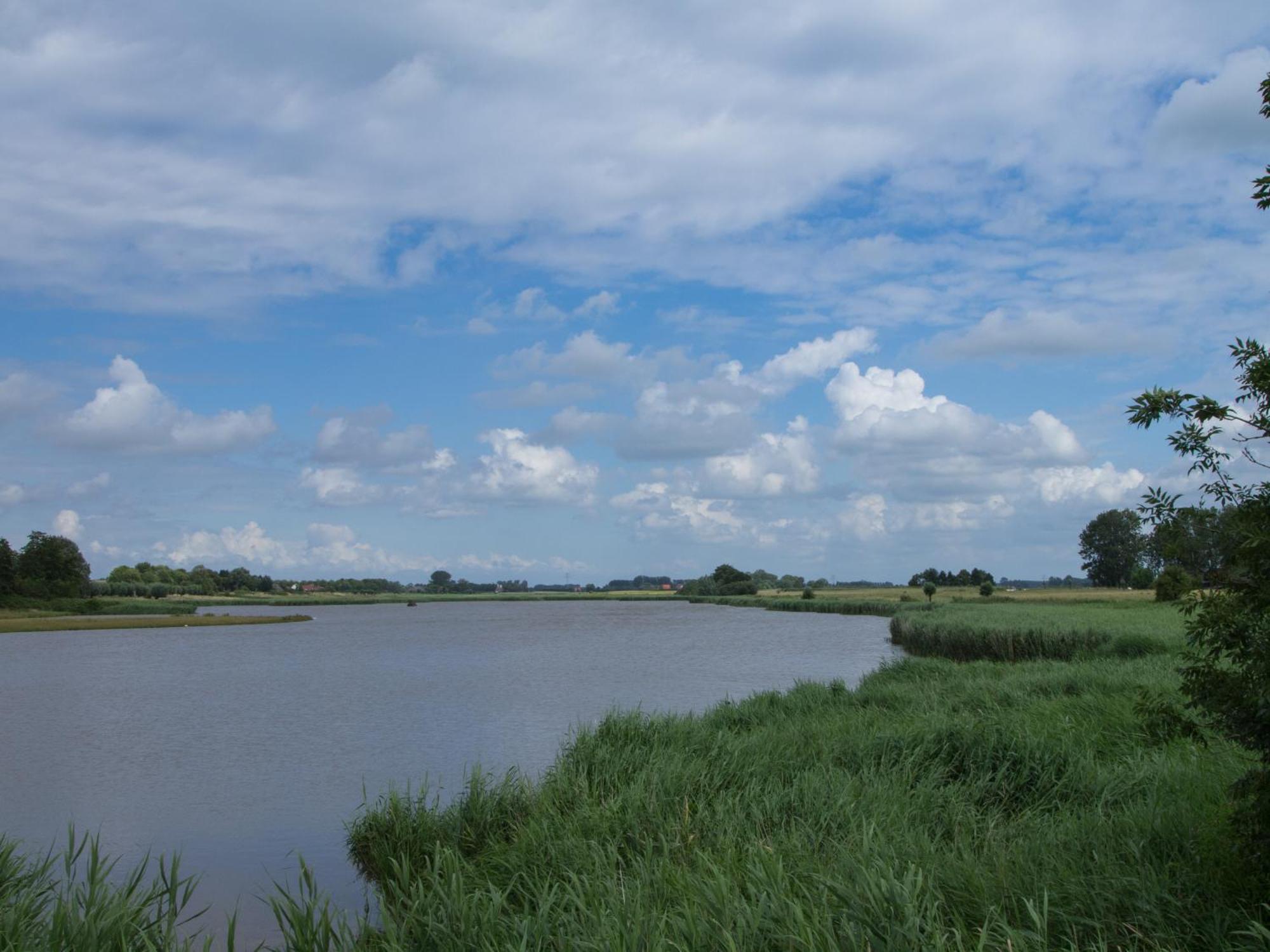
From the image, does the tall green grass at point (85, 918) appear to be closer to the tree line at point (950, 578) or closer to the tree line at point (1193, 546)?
the tree line at point (1193, 546)

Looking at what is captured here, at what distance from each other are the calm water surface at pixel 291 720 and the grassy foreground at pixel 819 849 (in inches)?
60.7

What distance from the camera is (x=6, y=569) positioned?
2645 inches

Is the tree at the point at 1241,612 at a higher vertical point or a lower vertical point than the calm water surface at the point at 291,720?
higher

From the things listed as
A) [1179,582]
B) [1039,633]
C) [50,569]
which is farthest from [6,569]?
[1179,582]

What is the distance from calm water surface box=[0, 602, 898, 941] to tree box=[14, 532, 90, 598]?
103ft

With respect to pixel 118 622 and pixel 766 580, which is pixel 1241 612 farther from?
pixel 766 580

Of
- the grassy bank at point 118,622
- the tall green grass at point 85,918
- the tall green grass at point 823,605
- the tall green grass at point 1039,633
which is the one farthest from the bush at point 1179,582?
the grassy bank at point 118,622

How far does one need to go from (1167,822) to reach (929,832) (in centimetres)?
169

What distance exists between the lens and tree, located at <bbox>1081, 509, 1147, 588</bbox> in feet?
263

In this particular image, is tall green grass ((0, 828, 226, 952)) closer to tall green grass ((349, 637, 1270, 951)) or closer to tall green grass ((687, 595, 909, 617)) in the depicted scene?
tall green grass ((349, 637, 1270, 951))

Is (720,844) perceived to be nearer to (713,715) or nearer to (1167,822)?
(1167,822)

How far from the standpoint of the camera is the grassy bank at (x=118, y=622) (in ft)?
186

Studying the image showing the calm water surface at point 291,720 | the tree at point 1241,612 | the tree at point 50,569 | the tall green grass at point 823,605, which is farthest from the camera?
the tree at point 50,569

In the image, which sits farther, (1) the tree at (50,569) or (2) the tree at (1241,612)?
(1) the tree at (50,569)
